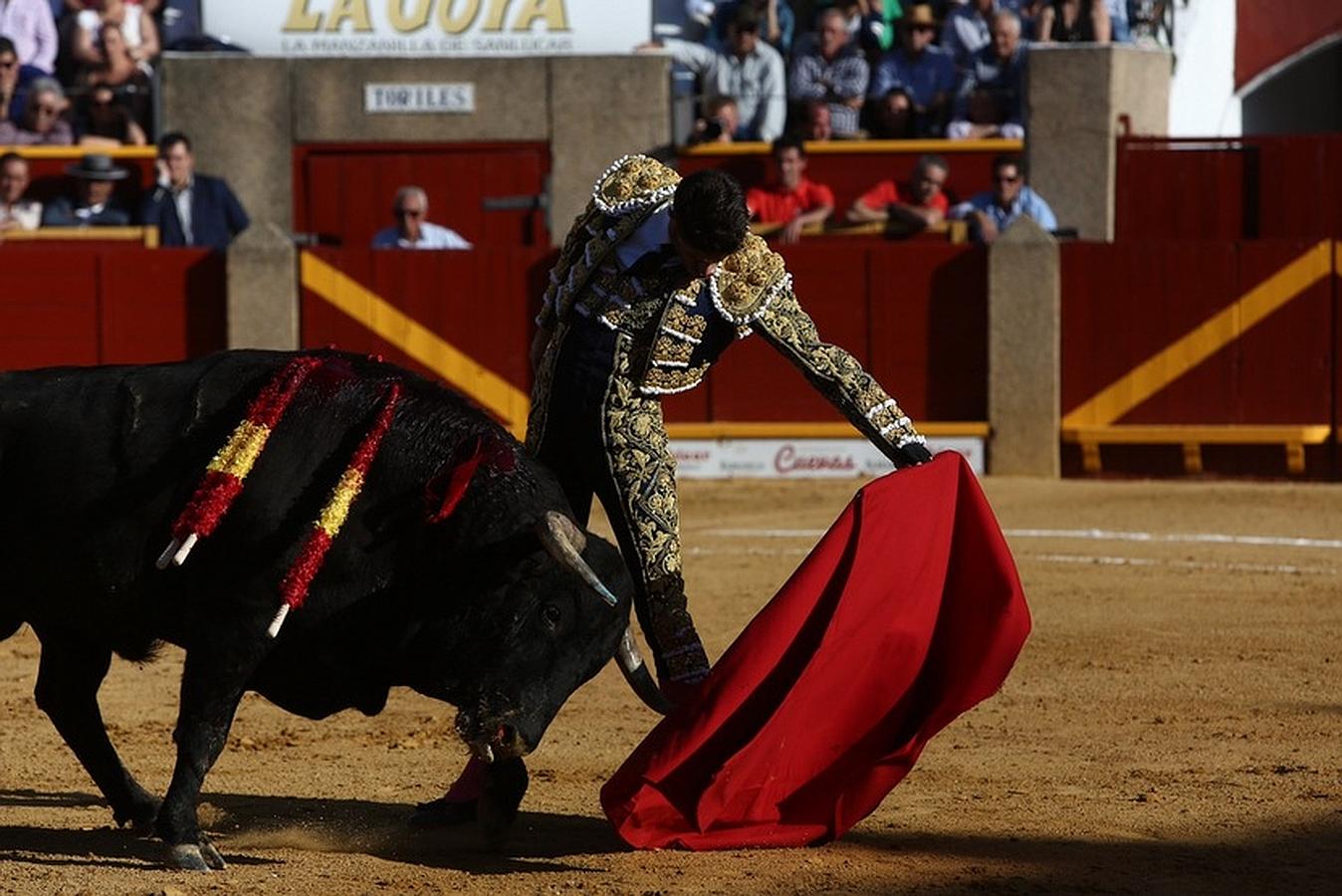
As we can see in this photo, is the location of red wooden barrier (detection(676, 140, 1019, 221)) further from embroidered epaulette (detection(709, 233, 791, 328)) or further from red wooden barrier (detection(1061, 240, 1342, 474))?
embroidered epaulette (detection(709, 233, 791, 328))

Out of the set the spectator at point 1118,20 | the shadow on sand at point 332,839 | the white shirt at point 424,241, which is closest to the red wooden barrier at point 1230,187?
the spectator at point 1118,20

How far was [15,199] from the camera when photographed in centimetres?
1124

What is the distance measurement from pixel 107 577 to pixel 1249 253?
7.24 metres

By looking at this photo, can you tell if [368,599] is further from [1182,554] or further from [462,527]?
[1182,554]

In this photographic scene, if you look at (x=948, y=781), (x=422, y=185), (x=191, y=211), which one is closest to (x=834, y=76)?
(x=422, y=185)

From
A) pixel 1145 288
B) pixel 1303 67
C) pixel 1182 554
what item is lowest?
pixel 1182 554

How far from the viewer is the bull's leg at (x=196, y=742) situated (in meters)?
3.99

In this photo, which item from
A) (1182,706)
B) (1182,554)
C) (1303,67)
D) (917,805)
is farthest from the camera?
(1303,67)

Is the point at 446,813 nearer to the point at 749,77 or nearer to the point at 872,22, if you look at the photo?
the point at 749,77

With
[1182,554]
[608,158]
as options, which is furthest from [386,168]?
[1182,554]

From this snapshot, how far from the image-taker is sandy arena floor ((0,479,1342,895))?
3992 millimetres

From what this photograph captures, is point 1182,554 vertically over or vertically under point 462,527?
under

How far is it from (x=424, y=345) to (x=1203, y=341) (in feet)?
11.3

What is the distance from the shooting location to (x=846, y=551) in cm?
430
